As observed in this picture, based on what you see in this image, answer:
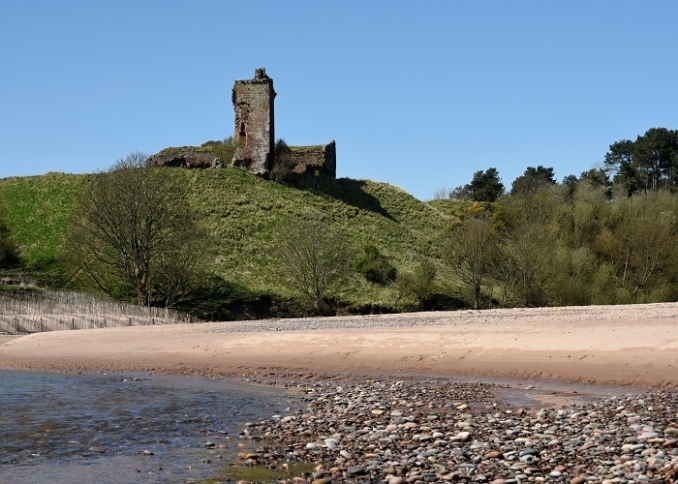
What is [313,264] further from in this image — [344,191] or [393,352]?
[344,191]

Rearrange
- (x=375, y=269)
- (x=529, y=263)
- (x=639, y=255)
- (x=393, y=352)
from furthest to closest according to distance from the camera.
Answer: (x=375, y=269) → (x=639, y=255) → (x=529, y=263) → (x=393, y=352)

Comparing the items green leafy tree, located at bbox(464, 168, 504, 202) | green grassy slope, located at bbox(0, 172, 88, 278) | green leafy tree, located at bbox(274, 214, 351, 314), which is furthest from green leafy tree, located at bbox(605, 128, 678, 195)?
A: green grassy slope, located at bbox(0, 172, 88, 278)

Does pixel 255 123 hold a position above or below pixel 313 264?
above

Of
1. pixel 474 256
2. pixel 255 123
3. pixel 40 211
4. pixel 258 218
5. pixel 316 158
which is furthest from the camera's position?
pixel 316 158

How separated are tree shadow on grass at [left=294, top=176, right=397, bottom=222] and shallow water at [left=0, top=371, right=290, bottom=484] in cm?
4604

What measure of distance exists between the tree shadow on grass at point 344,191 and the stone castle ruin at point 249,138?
6.81 feet

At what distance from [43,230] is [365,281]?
2207 cm

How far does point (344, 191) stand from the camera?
2640 inches

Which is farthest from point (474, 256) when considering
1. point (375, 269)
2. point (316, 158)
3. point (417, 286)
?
point (316, 158)

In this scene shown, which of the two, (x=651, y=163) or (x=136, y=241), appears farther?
(x=651, y=163)

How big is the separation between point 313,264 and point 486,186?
47592mm

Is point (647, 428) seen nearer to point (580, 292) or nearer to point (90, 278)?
point (580, 292)

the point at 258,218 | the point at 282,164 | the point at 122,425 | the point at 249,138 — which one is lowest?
the point at 122,425

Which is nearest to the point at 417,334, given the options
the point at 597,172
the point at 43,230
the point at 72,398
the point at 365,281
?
the point at 72,398
